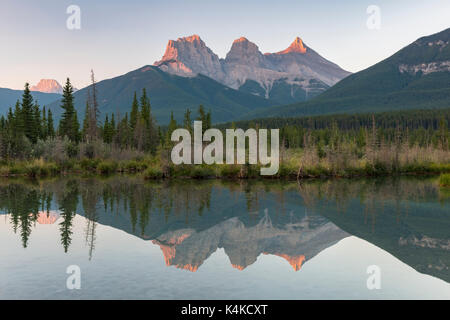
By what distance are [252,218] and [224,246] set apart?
5.48 meters

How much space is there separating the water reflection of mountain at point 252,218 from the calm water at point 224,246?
0.06 metres

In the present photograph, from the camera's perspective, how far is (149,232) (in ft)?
56.9

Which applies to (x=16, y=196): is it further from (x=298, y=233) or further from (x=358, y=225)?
(x=358, y=225)

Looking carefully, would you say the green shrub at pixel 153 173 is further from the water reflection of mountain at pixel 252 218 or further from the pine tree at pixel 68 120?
the pine tree at pixel 68 120

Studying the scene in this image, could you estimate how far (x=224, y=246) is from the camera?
15.2 metres

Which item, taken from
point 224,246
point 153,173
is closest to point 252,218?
point 224,246

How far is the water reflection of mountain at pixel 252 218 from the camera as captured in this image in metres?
14.6

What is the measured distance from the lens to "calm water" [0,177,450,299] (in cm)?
1047

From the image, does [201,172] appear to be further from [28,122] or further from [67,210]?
[28,122]

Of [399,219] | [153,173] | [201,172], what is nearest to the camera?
[399,219]

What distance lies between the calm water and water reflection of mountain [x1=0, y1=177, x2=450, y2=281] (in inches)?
2.5

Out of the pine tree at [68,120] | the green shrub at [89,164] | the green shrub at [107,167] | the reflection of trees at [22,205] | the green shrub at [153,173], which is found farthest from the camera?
the pine tree at [68,120]

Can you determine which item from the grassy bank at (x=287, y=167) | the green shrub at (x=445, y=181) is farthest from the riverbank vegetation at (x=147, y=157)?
the green shrub at (x=445, y=181)
